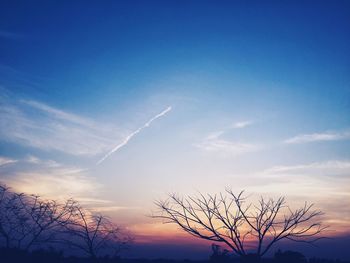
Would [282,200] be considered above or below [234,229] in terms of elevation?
above

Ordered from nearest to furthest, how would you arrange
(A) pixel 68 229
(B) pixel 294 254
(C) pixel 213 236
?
(C) pixel 213 236
(A) pixel 68 229
(B) pixel 294 254

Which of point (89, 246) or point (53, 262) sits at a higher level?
point (89, 246)

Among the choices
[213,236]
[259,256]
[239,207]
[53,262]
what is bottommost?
[53,262]

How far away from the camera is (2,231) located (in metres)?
25.9

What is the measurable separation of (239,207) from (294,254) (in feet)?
89.5

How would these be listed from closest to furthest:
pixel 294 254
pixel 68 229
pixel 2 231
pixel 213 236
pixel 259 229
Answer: pixel 213 236
pixel 259 229
pixel 68 229
pixel 2 231
pixel 294 254

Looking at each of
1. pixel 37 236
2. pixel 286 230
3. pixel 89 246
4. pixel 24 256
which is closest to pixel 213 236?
pixel 286 230

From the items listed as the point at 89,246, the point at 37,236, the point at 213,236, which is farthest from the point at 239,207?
the point at 37,236

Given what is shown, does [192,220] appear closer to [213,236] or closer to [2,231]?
→ [213,236]

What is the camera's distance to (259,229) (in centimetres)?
1174

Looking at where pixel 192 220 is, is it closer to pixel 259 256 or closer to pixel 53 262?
pixel 259 256

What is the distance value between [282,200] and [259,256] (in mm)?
2454

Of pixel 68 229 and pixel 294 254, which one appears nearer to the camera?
pixel 68 229

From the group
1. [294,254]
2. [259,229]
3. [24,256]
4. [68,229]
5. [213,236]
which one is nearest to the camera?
[213,236]
